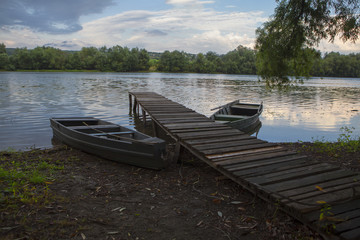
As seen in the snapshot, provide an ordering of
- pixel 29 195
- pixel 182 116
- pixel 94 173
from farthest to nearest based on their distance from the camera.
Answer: pixel 182 116
pixel 94 173
pixel 29 195

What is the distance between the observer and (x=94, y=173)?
662cm

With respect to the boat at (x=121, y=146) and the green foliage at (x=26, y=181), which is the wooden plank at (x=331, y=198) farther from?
the green foliage at (x=26, y=181)

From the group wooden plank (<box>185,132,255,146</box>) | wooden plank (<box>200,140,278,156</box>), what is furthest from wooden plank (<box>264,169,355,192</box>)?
wooden plank (<box>185,132,255,146</box>)

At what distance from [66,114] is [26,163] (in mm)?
11482

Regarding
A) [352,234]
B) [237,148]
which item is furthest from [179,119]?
[352,234]

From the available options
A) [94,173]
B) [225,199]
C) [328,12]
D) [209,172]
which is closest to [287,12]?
[328,12]

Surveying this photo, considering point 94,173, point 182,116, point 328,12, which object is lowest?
point 94,173

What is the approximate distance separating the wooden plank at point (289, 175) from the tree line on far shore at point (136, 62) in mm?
83632

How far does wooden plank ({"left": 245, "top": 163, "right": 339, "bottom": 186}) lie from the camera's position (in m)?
4.62

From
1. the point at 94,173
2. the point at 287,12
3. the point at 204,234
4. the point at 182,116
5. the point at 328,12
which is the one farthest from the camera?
the point at 182,116

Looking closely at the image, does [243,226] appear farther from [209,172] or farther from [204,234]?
[209,172]

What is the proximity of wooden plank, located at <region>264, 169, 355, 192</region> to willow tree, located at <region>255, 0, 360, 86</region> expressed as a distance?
196 inches

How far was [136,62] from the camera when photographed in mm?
114125

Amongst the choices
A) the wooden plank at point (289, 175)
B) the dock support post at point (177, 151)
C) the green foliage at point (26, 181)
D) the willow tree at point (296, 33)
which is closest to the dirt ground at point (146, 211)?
the green foliage at point (26, 181)
